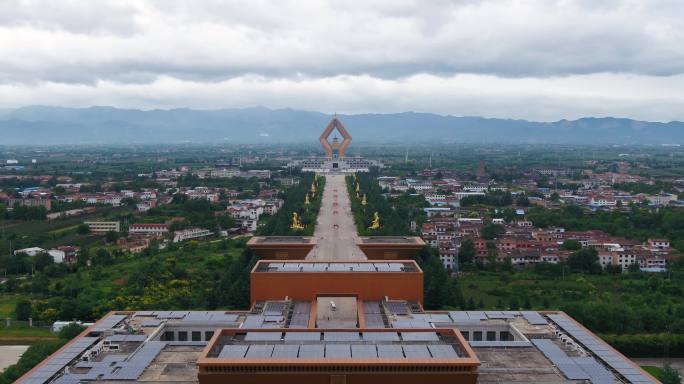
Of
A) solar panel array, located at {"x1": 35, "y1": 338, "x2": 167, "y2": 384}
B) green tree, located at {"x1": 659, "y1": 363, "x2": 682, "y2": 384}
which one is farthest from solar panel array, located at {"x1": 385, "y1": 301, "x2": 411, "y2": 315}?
green tree, located at {"x1": 659, "y1": 363, "x2": 682, "y2": 384}

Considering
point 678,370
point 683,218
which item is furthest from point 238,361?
point 683,218

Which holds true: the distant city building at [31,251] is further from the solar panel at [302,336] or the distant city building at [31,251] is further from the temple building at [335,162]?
the temple building at [335,162]

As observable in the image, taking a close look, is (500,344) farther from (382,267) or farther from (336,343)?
(382,267)

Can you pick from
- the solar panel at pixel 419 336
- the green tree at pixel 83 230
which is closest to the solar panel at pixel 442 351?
the solar panel at pixel 419 336

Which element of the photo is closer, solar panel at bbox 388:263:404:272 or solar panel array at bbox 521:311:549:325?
solar panel array at bbox 521:311:549:325

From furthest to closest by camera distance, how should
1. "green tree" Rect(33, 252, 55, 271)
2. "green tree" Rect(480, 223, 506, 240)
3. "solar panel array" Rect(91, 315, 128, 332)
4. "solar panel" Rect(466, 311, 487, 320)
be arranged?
"green tree" Rect(480, 223, 506, 240), "green tree" Rect(33, 252, 55, 271), "solar panel" Rect(466, 311, 487, 320), "solar panel array" Rect(91, 315, 128, 332)

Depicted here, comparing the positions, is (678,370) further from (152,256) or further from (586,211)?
(586,211)

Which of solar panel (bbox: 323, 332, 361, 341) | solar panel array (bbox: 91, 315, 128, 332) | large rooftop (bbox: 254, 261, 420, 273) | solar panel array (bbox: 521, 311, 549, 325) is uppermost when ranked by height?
large rooftop (bbox: 254, 261, 420, 273)

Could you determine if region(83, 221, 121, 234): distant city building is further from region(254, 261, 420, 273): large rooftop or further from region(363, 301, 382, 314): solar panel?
region(363, 301, 382, 314): solar panel
